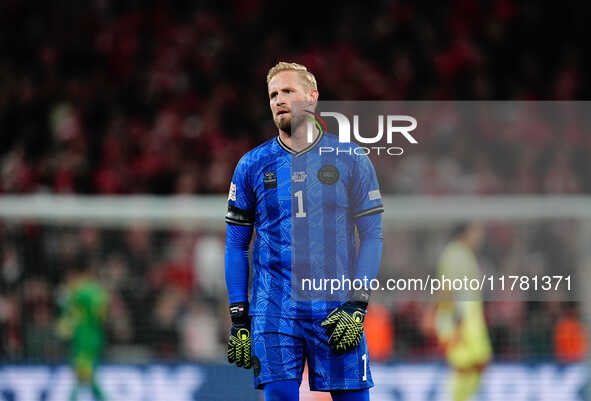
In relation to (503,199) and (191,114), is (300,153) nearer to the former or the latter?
(503,199)

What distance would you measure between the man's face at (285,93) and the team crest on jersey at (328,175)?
0.24m

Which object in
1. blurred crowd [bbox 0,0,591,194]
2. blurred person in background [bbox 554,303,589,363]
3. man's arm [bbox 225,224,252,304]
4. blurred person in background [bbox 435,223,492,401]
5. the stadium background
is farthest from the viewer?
blurred crowd [bbox 0,0,591,194]

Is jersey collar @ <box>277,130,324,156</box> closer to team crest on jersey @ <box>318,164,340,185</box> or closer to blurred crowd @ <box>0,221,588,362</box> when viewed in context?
team crest on jersey @ <box>318,164,340,185</box>

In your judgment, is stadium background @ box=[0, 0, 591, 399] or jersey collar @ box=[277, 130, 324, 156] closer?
jersey collar @ box=[277, 130, 324, 156]

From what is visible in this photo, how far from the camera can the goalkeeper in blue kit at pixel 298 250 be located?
3.70m

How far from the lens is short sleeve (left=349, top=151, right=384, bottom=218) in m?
3.79

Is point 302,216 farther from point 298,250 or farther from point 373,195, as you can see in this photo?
point 373,195

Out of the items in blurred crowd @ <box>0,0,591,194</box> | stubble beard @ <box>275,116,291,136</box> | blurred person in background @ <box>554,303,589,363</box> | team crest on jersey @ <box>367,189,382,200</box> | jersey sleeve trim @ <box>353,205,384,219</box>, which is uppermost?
blurred crowd @ <box>0,0,591,194</box>

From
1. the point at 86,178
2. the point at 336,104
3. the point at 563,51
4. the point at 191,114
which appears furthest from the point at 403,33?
the point at 336,104

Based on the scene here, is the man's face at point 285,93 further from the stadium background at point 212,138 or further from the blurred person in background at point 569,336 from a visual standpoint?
the blurred person in background at point 569,336

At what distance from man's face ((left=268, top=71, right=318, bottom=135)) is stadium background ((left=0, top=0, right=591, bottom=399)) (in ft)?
9.04

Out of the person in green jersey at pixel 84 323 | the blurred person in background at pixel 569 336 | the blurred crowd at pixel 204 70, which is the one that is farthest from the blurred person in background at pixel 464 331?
the blurred crowd at pixel 204 70

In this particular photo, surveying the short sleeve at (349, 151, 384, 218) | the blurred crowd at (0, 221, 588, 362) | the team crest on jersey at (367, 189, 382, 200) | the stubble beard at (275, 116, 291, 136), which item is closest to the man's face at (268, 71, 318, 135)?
the stubble beard at (275, 116, 291, 136)

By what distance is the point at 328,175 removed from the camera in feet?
12.5
